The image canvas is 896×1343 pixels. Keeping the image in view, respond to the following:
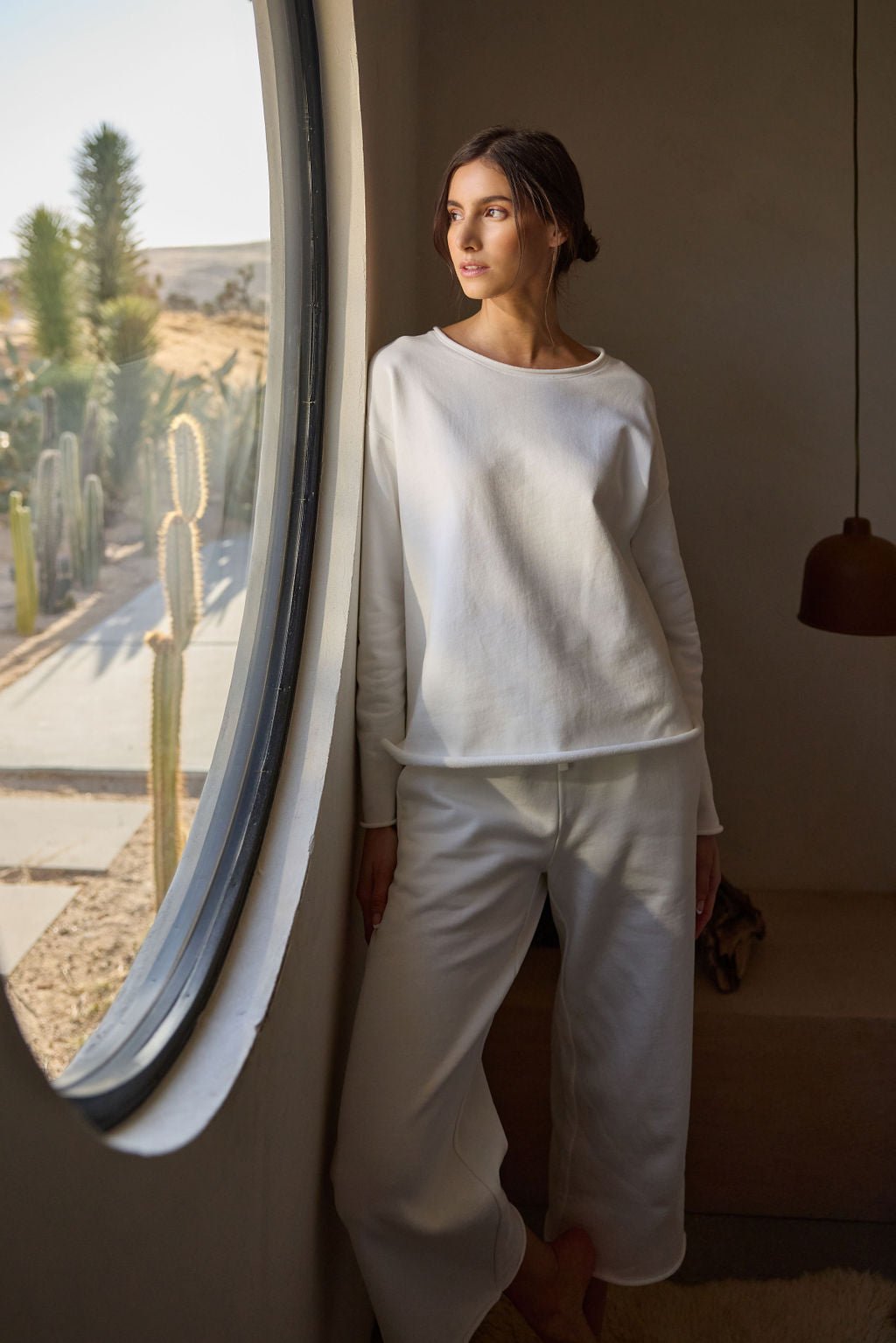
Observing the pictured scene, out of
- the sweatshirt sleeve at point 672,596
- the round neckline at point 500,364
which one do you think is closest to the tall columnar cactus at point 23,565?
the round neckline at point 500,364

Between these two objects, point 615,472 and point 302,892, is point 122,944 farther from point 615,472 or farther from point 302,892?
point 615,472

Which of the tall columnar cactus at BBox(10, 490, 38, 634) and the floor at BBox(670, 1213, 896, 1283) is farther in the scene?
the floor at BBox(670, 1213, 896, 1283)

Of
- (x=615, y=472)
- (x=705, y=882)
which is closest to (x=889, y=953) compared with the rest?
(x=705, y=882)

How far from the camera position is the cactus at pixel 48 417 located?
751 mm

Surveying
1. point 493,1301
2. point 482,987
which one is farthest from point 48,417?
point 493,1301

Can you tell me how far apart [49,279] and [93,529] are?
18cm

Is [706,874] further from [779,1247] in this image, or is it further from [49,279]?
[49,279]

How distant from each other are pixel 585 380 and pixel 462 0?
1284 mm

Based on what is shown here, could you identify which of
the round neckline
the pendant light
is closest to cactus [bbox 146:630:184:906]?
the round neckline

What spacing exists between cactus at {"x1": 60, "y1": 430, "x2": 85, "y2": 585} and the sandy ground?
0.52ft

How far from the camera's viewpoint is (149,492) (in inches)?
40.1

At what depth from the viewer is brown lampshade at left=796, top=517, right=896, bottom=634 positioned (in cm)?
207

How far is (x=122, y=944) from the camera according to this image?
100cm

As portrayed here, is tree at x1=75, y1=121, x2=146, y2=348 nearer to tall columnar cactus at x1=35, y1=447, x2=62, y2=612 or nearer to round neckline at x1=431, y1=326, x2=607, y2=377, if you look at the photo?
tall columnar cactus at x1=35, y1=447, x2=62, y2=612
